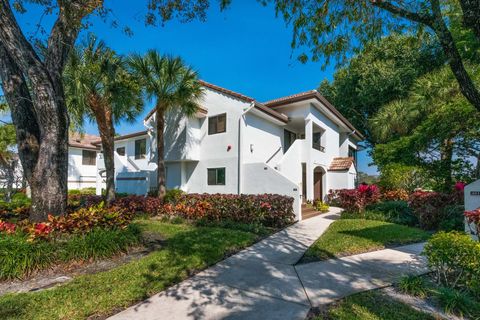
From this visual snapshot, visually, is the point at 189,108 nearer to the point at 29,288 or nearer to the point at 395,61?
the point at 29,288

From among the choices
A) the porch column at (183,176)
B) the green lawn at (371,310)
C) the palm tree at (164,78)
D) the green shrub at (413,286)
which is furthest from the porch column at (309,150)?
the green lawn at (371,310)

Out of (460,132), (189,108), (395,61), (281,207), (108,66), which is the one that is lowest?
(281,207)

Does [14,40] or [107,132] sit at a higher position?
[14,40]

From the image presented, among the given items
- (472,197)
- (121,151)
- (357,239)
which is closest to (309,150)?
(357,239)

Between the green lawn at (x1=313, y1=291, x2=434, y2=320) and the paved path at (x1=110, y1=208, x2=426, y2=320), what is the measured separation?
0.26 m

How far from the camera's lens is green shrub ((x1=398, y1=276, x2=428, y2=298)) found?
4242mm

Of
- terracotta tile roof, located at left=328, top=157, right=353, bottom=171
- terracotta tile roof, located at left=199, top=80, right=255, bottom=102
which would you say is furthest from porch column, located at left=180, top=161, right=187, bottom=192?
terracotta tile roof, located at left=328, top=157, right=353, bottom=171

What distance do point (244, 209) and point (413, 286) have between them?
7013mm

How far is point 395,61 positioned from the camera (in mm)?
26266

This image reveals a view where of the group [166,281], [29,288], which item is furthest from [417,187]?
[29,288]

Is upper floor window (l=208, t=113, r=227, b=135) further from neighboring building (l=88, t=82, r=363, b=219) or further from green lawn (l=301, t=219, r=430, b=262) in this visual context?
green lawn (l=301, t=219, r=430, b=262)

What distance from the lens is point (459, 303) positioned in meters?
3.76

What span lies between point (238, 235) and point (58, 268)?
490 centimetres

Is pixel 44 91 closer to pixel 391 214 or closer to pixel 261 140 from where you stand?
pixel 261 140
